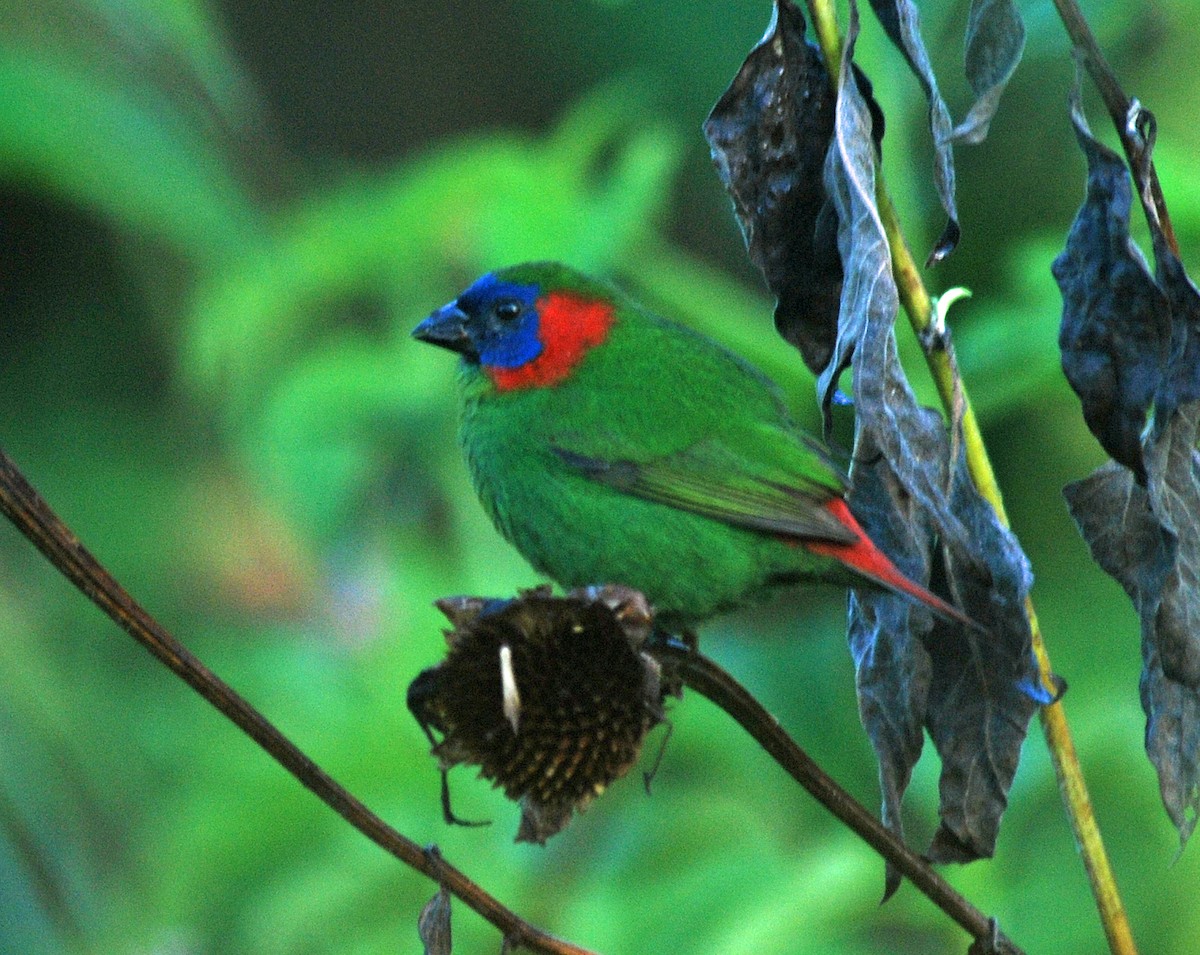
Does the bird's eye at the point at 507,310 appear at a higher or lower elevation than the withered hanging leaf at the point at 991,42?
higher

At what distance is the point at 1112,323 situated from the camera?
5.85 feet

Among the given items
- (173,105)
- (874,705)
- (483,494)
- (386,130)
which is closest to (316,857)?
(483,494)

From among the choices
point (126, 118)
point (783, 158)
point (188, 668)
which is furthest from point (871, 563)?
point (126, 118)

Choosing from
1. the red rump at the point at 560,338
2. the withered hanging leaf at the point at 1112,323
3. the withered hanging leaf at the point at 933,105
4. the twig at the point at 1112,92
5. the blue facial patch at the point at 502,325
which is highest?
the blue facial patch at the point at 502,325

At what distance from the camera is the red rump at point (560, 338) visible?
297cm

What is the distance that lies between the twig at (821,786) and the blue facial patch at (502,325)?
139 centimetres

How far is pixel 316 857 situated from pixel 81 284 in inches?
117

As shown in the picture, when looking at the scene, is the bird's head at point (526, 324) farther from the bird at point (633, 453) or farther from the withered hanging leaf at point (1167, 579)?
the withered hanging leaf at point (1167, 579)

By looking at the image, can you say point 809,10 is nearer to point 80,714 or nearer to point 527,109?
point 80,714

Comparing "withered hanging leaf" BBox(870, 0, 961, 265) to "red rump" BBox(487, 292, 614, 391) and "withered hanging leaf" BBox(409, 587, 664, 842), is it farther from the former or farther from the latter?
"red rump" BBox(487, 292, 614, 391)

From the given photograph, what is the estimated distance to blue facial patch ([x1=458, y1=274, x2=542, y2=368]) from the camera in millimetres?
3012

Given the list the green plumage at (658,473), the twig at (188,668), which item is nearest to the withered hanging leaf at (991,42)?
the green plumage at (658,473)

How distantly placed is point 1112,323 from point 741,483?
880 mm

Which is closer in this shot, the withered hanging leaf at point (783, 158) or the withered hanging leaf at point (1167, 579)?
the withered hanging leaf at point (1167, 579)
